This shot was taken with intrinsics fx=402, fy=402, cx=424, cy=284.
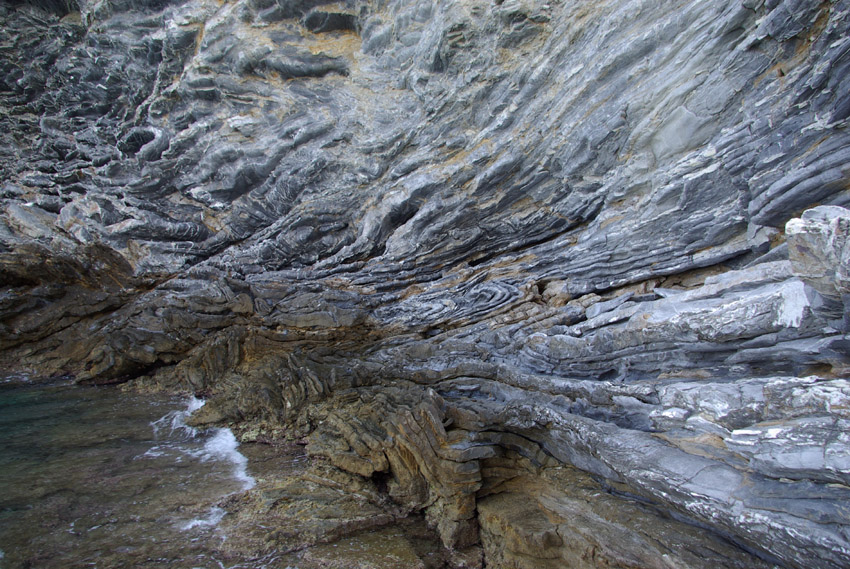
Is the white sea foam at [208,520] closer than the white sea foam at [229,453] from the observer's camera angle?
Yes

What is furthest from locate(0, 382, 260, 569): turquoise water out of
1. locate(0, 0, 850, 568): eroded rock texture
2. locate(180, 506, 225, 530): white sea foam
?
locate(0, 0, 850, 568): eroded rock texture

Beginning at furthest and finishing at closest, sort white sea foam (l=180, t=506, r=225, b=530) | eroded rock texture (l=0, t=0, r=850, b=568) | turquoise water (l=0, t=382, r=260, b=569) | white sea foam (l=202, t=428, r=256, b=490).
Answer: white sea foam (l=202, t=428, r=256, b=490) < white sea foam (l=180, t=506, r=225, b=530) < turquoise water (l=0, t=382, r=260, b=569) < eroded rock texture (l=0, t=0, r=850, b=568)

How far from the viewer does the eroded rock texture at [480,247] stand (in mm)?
4652

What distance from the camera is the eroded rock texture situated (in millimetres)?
4652

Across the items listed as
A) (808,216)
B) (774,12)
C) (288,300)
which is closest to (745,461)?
(808,216)

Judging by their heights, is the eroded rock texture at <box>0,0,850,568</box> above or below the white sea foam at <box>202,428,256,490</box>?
above

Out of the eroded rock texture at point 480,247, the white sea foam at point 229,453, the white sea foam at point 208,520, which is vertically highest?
the eroded rock texture at point 480,247

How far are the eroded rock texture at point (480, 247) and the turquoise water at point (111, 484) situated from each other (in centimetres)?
152

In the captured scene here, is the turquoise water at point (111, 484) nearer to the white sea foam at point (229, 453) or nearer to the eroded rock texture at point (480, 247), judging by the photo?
the white sea foam at point (229, 453)

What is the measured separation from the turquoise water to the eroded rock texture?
5.00ft

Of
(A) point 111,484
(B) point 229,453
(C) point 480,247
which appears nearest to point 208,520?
(A) point 111,484

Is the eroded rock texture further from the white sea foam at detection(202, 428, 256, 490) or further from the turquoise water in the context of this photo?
the turquoise water

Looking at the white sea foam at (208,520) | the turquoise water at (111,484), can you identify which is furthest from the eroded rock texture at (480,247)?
the white sea foam at (208,520)

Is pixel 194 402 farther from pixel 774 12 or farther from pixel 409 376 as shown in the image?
pixel 774 12
